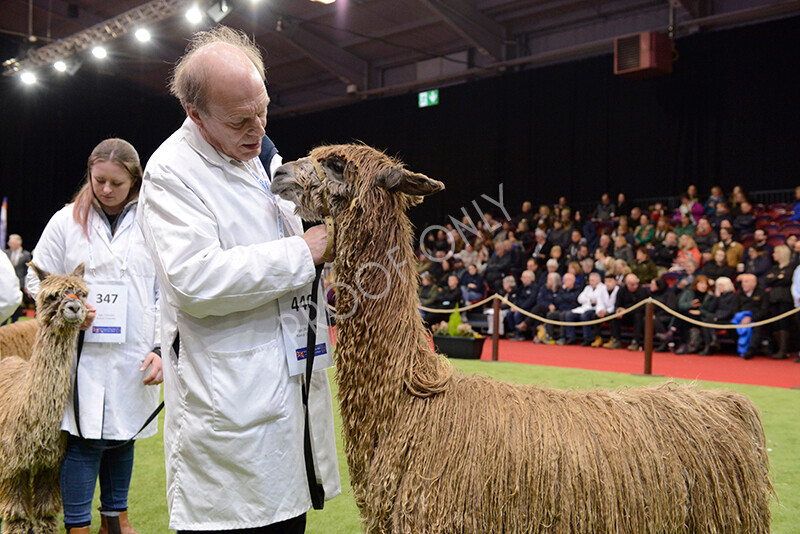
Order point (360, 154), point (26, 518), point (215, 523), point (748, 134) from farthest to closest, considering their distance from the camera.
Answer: point (748, 134)
point (26, 518)
point (360, 154)
point (215, 523)

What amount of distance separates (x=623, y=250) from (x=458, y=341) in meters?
4.24

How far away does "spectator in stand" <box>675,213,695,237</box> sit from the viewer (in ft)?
36.7

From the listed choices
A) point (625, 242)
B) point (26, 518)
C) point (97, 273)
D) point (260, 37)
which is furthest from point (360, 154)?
point (260, 37)

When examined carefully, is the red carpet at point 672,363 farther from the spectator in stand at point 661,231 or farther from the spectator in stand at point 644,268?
the spectator in stand at point 661,231

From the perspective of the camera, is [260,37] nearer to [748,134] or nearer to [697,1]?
[697,1]

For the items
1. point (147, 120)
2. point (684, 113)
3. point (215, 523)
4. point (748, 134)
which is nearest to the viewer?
point (215, 523)

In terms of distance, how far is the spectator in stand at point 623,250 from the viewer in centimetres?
1120

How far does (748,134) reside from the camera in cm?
1220

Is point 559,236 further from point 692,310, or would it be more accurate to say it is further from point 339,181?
point 339,181

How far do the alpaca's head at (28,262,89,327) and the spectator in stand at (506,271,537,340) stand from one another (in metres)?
9.71

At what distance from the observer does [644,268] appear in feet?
34.9

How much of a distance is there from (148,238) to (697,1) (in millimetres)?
14213

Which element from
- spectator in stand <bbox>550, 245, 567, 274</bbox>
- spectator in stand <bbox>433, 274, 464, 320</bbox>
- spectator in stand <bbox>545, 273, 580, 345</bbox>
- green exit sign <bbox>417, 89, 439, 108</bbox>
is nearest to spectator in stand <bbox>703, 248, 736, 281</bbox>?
spectator in stand <bbox>545, 273, 580, 345</bbox>

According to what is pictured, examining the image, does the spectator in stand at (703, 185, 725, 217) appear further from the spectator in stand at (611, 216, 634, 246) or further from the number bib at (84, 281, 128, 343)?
the number bib at (84, 281, 128, 343)
